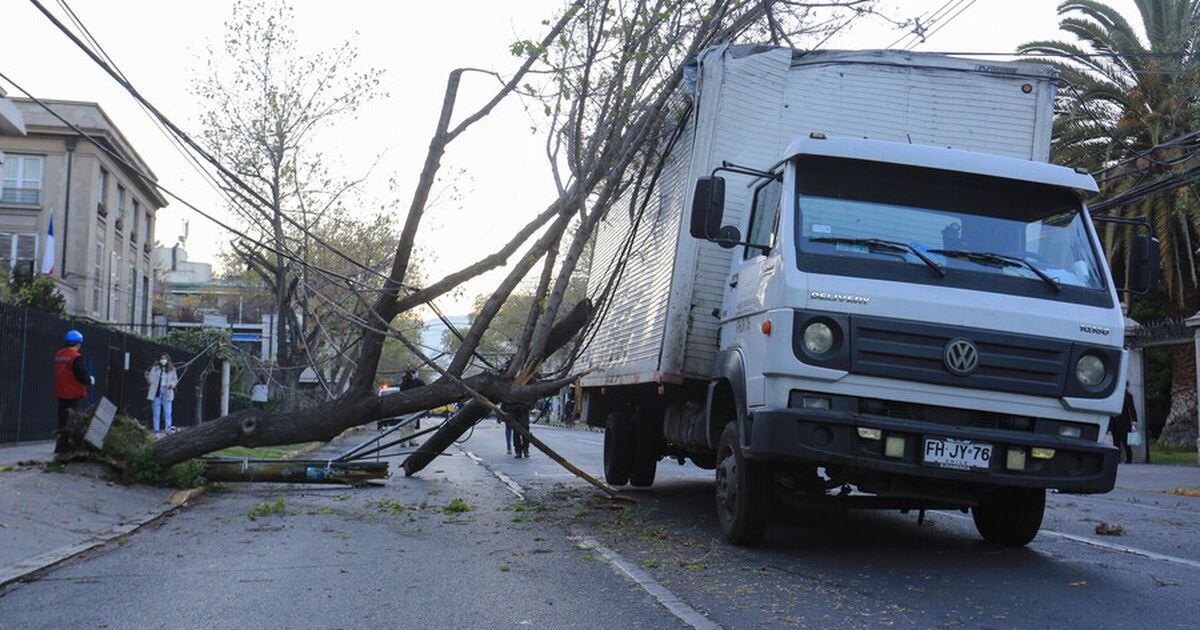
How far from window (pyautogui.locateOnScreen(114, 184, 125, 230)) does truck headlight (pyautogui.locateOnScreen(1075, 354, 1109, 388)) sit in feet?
144

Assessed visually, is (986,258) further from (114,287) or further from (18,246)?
(114,287)

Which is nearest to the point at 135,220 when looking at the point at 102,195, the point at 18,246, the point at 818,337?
the point at 102,195

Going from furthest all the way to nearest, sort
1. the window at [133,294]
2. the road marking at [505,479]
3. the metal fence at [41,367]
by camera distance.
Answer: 1. the window at [133,294]
2. the metal fence at [41,367]
3. the road marking at [505,479]

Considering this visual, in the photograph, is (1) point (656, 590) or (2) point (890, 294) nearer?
(1) point (656, 590)

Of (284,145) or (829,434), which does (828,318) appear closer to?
(829,434)

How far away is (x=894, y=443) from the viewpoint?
259 inches

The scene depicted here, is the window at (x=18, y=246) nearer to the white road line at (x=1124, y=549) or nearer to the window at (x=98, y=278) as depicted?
the window at (x=98, y=278)

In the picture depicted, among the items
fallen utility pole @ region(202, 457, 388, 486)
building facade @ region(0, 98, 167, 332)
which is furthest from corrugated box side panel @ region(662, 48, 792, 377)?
building facade @ region(0, 98, 167, 332)

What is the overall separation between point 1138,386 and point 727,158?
18.3 m

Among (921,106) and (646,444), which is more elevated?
(921,106)

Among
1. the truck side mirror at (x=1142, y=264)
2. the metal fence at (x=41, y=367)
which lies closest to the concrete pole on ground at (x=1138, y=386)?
the truck side mirror at (x=1142, y=264)

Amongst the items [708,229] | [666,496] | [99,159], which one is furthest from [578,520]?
[99,159]

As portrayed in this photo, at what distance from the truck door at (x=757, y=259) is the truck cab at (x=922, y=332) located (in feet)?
0.15

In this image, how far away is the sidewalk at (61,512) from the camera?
8.04 meters
